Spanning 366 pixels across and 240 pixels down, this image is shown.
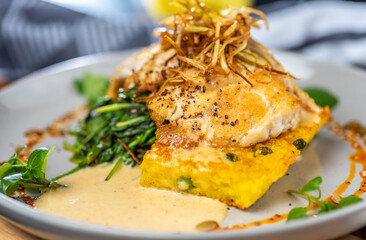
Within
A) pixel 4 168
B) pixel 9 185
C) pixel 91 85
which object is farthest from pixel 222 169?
pixel 91 85

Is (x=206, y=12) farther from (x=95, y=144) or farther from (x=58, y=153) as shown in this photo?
(x=58, y=153)

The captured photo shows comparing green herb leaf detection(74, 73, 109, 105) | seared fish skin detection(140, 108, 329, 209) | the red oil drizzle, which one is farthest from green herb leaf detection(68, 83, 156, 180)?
the red oil drizzle

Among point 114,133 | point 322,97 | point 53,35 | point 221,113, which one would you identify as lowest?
point 322,97

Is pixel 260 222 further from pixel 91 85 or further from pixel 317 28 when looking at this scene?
pixel 317 28

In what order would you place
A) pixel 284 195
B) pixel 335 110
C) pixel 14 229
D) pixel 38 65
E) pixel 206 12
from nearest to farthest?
pixel 14 229
pixel 284 195
pixel 206 12
pixel 335 110
pixel 38 65

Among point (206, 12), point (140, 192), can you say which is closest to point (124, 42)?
point (206, 12)

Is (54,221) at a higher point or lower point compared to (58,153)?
higher

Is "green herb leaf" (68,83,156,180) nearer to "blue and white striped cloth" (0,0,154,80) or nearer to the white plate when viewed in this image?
the white plate
